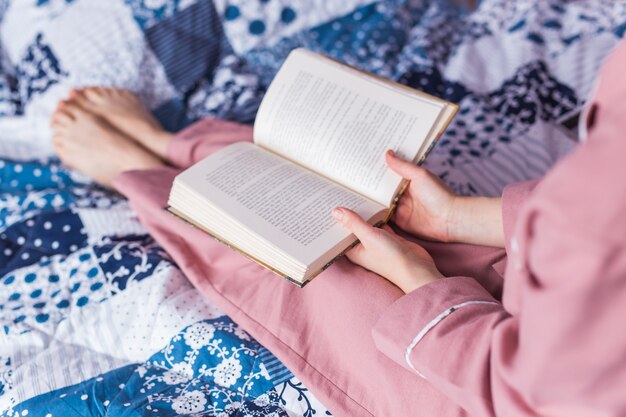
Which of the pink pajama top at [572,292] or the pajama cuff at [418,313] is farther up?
the pink pajama top at [572,292]

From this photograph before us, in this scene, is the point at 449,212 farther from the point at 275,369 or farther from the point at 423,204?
the point at 275,369

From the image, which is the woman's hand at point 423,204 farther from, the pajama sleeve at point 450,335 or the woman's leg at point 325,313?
the pajama sleeve at point 450,335

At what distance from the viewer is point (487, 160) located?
110 cm

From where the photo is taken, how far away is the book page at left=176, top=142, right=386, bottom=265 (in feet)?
2.43

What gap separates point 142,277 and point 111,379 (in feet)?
0.53

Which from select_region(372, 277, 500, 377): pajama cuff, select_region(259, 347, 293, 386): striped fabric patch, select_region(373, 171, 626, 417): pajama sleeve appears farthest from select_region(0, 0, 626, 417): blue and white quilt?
select_region(373, 171, 626, 417): pajama sleeve

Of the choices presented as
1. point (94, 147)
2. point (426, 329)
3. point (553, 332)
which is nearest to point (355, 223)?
point (426, 329)

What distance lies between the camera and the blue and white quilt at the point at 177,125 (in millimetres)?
794

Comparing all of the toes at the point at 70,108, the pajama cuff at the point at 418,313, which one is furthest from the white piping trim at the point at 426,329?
the toes at the point at 70,108

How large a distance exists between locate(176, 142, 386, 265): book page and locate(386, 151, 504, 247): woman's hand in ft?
0.24

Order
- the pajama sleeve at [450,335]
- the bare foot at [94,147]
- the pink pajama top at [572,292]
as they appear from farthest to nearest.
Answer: the bare foot at [94,147], the pajama sleeve at [450,335], the pink pajama top at [572,292]

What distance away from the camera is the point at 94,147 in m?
1.14

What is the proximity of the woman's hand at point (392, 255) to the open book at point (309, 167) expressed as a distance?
0.02 m

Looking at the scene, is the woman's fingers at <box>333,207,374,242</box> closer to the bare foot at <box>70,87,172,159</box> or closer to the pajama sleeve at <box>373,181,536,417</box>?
the pajama sleeve at <box>373,181,536,417</box>
